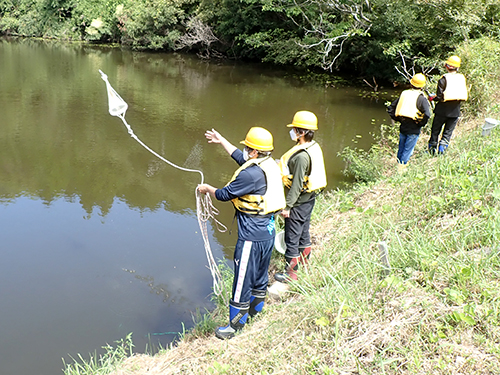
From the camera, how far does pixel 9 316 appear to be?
5.50 metres

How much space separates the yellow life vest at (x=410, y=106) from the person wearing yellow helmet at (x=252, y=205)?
3708 millimetres

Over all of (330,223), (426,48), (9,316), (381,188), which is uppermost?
(426,48)

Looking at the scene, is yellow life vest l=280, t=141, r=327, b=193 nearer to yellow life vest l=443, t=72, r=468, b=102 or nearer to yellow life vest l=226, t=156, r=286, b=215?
yellow life vest l=226, t=156, r=286, b=215

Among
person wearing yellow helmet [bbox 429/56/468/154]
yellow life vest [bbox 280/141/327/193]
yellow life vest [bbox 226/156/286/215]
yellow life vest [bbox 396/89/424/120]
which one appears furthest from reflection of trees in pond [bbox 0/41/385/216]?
yellow life vest [bbox 226/156/286/215]

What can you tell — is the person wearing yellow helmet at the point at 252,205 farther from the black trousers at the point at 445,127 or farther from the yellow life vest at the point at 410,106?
the black trousers at the point at 445,127

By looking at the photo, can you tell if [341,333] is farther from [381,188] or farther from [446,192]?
[381,188]

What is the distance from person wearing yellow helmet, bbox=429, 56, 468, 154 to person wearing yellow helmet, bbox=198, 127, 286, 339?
4085 mm

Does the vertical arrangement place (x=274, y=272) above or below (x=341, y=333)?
below

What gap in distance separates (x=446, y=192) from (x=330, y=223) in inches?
62.4

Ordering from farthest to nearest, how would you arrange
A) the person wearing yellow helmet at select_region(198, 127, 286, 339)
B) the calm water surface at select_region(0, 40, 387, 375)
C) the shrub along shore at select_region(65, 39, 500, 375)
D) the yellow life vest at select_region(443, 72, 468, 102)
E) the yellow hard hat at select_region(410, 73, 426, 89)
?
the yellow life vest at select_region(443, 72, 468, 102), the yellow hard hat at select_region(410, 73, 426, 89), the calm water surface at select_region(0, 40, 387, 375), the person wearing yellow helmet at select_region(198, 127, 286, 339), the shrub along shore at select_region(65, 39, 500, 375)

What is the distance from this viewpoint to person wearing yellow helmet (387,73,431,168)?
22.0ft

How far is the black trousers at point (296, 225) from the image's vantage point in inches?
185

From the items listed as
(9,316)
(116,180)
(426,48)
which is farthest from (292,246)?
(426,48)

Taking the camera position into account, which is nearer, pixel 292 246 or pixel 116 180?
pixel 292 246
